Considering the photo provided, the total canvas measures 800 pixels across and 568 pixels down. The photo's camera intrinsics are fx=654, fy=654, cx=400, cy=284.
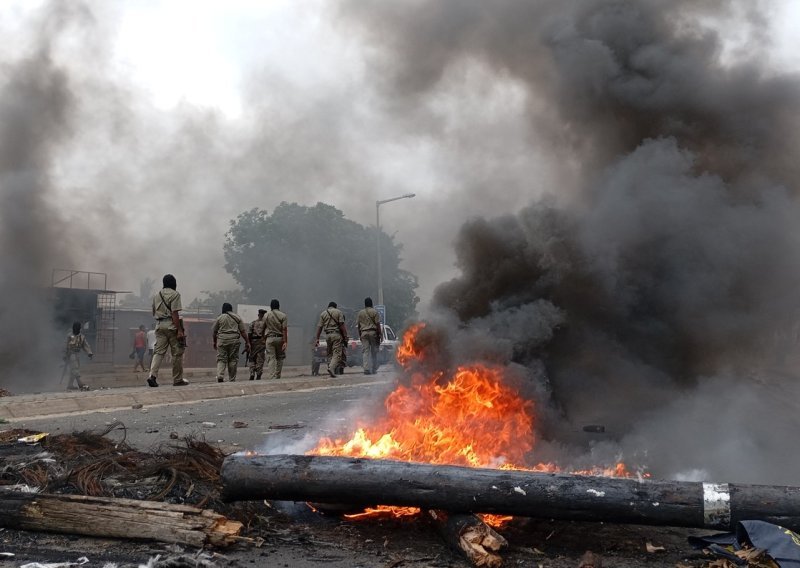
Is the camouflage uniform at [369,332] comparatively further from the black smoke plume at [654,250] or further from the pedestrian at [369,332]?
the black smoke plume at [654,250]

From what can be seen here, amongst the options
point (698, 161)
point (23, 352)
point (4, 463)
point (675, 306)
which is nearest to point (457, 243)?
point (675, 306)

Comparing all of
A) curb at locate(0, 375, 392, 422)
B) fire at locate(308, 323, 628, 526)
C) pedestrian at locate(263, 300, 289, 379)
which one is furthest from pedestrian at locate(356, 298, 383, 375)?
fire at locate(308, 323, 628, 526)

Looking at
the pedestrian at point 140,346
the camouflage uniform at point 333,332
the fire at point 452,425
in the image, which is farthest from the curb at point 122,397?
the pedestrian at point 140,346

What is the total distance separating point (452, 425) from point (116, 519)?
8.79 feet

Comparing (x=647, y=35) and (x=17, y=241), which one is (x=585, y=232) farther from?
(x=17, y=241)

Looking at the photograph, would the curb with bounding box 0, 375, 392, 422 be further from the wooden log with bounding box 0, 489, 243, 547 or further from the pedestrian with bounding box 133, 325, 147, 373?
the pedestrian with bounding box 133, 325, 147, 373

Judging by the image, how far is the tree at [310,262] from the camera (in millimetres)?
41094

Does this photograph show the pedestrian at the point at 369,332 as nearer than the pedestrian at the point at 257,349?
No

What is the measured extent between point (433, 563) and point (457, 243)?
15.5ft

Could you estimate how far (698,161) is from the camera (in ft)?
26.1

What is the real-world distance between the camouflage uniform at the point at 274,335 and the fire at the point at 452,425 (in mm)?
8311

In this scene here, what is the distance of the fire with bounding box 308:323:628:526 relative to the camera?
525 centimetres

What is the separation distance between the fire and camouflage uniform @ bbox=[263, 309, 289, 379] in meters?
8.31

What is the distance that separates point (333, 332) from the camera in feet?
50.4
